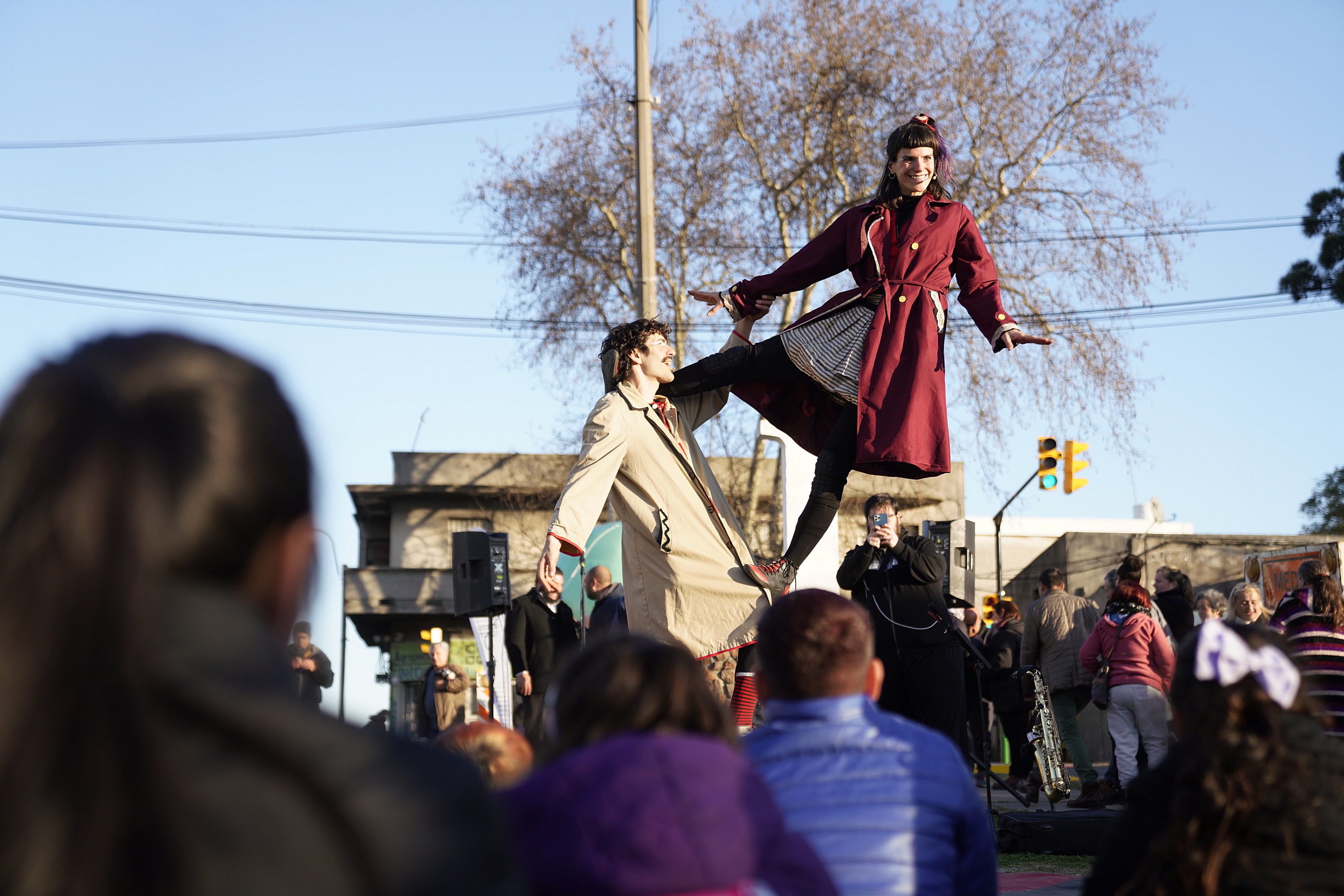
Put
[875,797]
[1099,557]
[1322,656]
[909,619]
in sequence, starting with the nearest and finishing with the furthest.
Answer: [875,797], [1322,656], [909,619], [1099,557]

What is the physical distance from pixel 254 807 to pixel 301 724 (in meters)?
0.08

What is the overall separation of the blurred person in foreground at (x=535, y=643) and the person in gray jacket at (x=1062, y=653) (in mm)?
3723

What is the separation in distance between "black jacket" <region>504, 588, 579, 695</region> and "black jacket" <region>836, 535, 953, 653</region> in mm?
4100

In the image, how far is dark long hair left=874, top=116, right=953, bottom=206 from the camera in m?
5.30

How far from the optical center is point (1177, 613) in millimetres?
9727

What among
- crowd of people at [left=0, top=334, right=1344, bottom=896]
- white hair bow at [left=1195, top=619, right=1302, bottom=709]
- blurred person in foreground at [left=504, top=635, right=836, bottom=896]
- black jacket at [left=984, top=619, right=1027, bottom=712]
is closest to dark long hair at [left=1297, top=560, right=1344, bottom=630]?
crowd of people at [left=0, top=334, right=1344, bottom=896]

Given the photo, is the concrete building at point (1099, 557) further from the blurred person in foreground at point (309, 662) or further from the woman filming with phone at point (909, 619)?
the woman filming with phone at point (909, 619)

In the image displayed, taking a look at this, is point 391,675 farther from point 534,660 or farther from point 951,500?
point 534,660

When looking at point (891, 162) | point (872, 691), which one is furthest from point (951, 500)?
point (872, 691)

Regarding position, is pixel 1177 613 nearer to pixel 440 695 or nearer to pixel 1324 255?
pixel 440 695

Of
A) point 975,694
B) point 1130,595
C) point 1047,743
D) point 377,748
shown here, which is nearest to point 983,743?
point 1130,595

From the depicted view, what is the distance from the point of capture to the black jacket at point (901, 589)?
6.05 meters

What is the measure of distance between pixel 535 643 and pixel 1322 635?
19.9 ft

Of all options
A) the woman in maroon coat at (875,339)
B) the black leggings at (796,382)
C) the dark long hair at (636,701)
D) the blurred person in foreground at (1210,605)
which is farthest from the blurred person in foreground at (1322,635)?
the dark long hair at (636,701)
